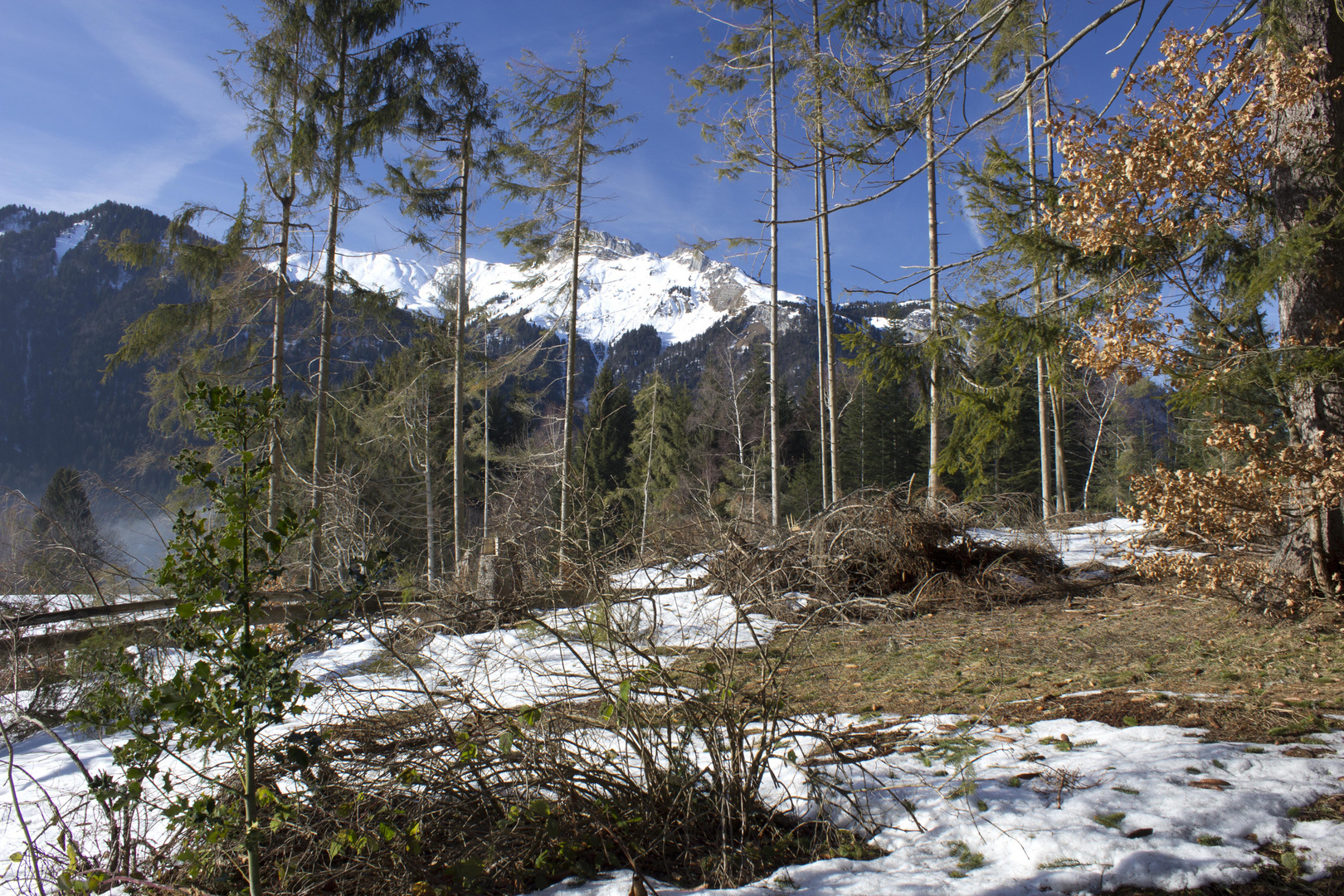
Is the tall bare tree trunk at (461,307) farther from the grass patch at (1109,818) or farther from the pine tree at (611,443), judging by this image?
the pine tree at (611,443)

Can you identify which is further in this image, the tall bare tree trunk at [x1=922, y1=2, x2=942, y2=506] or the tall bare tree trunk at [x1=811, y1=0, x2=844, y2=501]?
the tall bare tree trunk at [x1=811, y1=0, x2=844, y2=501]

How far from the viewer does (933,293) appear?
35.5 ft

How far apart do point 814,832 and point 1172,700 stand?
2.43 metres

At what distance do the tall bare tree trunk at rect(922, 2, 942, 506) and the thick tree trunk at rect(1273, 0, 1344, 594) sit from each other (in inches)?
100

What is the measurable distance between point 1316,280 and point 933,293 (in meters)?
5.96

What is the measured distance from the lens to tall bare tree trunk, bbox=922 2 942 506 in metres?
4.59

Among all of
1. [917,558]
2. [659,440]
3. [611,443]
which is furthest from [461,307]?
[611,443]

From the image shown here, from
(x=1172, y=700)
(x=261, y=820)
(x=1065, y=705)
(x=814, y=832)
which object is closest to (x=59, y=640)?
(x=261, y=820)

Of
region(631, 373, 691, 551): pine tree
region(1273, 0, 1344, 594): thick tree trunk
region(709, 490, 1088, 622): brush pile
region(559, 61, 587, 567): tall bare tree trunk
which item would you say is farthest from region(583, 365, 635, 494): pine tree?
region(1273, 0, 1344, 594): thick tree trunk

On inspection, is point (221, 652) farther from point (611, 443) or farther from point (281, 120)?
point (611, 443)

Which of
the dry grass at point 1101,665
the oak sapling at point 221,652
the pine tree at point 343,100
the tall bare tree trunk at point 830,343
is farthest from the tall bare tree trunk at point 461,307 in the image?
the oak sapling at point 221,652

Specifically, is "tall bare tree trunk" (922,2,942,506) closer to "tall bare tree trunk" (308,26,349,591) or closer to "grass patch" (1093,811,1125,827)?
"grass patch" (1093,811,1125,827)

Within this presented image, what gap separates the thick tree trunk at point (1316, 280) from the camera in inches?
196

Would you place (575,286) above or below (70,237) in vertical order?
below
